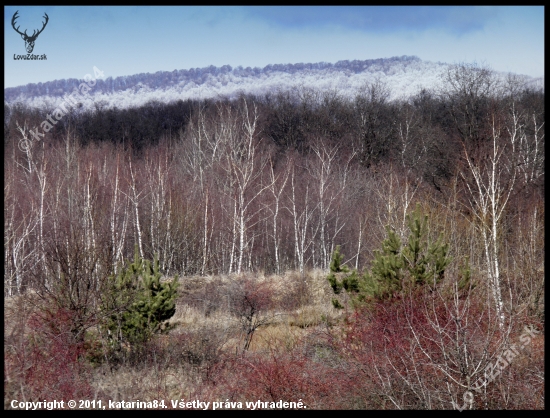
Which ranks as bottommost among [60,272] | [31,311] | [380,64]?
[31,311]

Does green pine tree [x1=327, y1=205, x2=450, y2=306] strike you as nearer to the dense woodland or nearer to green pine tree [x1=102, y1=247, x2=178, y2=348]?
the dense woodland

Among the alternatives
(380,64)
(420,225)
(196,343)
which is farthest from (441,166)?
(380,64)

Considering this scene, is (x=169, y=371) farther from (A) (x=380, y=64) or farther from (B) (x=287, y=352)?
(A) (x=380, y=64)

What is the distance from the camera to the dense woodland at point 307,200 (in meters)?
8.01

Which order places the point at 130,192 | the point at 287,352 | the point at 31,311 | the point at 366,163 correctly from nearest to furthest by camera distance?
the point at 31,311, the point at 287,352, the point at 130,192, the point at 366,163

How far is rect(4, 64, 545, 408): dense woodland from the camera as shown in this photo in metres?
8.01

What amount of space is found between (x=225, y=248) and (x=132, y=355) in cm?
1360

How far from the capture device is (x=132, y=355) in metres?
8.73

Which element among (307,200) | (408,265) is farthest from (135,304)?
(307,200)

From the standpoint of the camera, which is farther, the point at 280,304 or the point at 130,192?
the point at 130,192

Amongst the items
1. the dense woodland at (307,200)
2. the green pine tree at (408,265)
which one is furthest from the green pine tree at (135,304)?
the green pine tree at (408,265)

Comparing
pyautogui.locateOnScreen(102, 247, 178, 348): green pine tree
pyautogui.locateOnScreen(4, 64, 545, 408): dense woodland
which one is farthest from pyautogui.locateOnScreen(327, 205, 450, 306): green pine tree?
pyautogui.locateOnScreen(102, 247, 178, 348): green pine tree

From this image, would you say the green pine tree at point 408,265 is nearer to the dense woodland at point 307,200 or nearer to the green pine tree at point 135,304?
the dense woodland at point 307,200

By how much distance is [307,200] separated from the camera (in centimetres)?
2158
